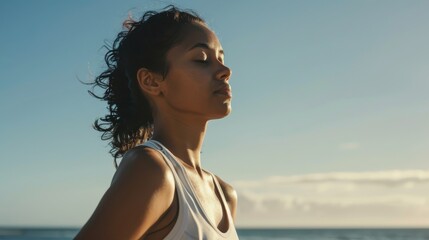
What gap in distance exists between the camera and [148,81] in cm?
265

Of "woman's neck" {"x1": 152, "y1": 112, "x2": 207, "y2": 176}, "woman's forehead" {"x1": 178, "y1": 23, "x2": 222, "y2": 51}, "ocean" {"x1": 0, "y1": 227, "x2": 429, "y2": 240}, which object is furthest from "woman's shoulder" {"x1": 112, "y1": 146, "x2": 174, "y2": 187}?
"ocean" {"x1": 0, "y1": 227, "x2": 429, "y2": 240}

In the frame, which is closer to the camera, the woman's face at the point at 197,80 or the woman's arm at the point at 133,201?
the woman's arm at the point at 133,201

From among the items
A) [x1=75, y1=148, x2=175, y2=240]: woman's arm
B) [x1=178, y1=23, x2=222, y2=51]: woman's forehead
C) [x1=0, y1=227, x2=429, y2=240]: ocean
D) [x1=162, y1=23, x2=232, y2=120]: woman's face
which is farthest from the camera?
[x1=0, y1=227, x2=429, y2=240]: ocean

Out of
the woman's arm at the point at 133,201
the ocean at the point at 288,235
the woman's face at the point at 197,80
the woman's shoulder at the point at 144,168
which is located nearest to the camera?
the woman's arm at the point at 133,201

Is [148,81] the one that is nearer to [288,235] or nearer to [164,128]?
[164,128]

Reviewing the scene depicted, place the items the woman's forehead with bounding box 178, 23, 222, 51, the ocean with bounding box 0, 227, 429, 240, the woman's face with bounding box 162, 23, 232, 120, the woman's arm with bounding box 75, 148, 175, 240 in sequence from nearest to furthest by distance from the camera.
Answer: the woman's arm with bounding box 75, 148, 175, 240 → the woman's face with bounding box 162, 23, 232, 120 → the woman's forehead with bounding box 178, 23, 222, 51 → the ocean with bounding box 0, 227, 429, 240

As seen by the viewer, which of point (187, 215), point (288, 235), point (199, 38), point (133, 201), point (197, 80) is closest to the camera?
point (133, 201)

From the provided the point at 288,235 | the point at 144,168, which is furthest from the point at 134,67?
the point at 288,235

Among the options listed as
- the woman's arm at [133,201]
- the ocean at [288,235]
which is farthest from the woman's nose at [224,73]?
the ocean at [288,235]

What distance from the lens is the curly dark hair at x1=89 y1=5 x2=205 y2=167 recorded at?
8.72 ft

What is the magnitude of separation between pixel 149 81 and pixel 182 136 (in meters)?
0.29

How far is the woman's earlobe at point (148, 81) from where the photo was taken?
2.61m

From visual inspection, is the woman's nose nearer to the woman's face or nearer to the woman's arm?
the woman's face

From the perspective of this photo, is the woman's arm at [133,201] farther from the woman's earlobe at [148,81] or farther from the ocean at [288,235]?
the ocean at [288,235]
